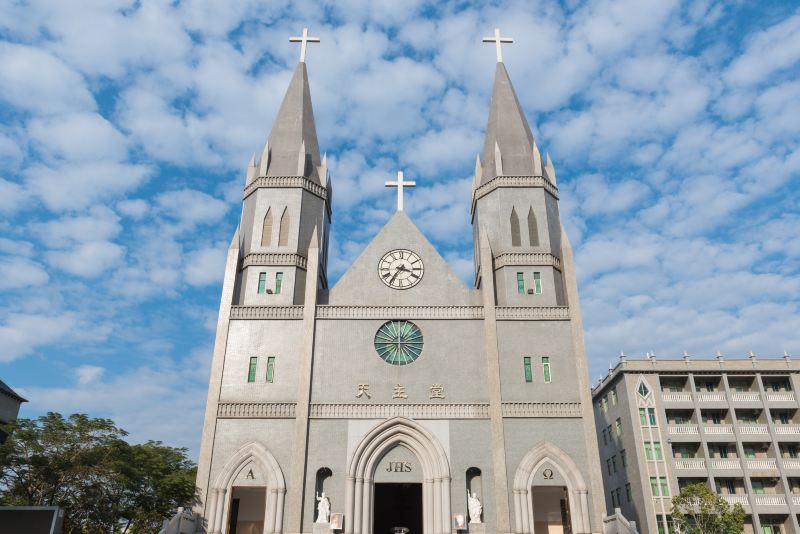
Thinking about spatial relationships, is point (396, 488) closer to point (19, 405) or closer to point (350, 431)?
point (350, 431)

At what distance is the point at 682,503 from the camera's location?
33562 mm

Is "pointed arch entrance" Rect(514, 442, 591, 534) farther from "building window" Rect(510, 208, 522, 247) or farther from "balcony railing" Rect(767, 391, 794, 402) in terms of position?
"balcony railing" Rect(767, 391, 794, 402)

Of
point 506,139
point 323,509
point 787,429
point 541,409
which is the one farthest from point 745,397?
point 323,509

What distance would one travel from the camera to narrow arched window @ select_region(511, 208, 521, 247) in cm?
3275

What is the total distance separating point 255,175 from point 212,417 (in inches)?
513

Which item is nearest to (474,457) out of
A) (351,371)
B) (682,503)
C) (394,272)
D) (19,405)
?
(351,371)

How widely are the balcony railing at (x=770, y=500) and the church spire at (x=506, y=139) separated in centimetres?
2422

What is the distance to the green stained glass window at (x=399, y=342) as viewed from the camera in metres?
29.8

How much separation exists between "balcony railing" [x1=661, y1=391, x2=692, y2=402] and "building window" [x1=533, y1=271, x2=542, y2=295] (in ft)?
55.7

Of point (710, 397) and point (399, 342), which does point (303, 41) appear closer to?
point (399, 342)

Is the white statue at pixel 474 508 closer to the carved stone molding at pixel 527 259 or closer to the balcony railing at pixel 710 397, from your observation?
the carved stone molding at pixel 527 259

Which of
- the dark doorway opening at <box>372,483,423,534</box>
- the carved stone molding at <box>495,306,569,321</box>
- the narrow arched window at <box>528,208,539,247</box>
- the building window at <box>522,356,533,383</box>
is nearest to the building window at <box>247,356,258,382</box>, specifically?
the dark doorway opening at <box>372,483,423,534</box>

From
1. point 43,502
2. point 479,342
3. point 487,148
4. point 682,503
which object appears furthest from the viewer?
point 487,148

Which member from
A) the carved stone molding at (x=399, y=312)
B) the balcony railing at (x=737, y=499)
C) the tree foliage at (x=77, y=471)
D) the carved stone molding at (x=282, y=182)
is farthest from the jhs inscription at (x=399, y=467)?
the balcony railing at (x=737, y=499)
